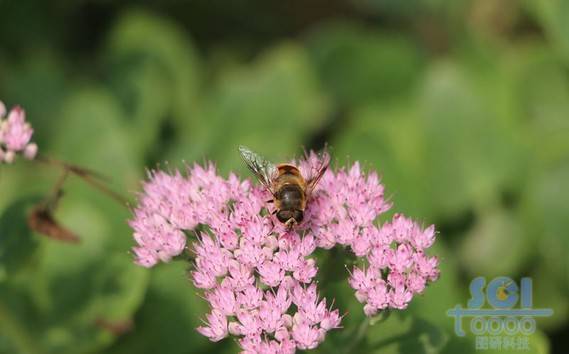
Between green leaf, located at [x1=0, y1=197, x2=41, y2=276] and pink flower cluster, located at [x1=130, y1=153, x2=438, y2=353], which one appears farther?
green leaf, located at [x1=0, y1=197, x2=41, y2=276]

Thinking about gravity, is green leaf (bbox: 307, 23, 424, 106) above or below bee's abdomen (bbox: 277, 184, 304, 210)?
above

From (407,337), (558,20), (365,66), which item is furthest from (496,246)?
(407,337)

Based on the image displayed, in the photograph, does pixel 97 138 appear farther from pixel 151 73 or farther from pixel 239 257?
pixel 239 257

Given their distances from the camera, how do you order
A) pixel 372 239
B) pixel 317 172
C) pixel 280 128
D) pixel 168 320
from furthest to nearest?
pixel 280 128, pixel 168 320, pixel 317 172, pixel 372 239

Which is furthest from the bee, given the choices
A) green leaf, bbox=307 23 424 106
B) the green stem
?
green leaf, bbox=307 23 424 106

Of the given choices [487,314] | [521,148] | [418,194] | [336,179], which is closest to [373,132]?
[418,194]

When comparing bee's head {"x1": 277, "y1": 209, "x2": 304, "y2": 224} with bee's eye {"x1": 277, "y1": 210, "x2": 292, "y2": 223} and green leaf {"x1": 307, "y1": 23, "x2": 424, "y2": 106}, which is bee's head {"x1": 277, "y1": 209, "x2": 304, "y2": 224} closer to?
bee's eye {"x1": 277, "y1": 210, "x2": 292, "y2": 223}

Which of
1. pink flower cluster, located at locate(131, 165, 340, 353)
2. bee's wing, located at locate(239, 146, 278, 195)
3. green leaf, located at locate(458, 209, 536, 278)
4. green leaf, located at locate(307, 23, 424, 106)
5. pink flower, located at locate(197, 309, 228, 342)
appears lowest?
pink flower, located at locate(197, 309, 228, 342)

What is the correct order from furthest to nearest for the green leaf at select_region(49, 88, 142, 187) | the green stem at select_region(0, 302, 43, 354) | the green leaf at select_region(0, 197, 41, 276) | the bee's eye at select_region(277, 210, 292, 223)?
the green leaf at select_region(49, 88, 142, 187) → the green stem at select_region(0, 302, 43, 354) → the green leaf at select_region(0, 197, 41, 276) → the bee's eye at select_region(277, 210, 292, 223)
